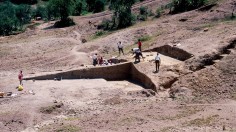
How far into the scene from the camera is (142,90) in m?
26.3

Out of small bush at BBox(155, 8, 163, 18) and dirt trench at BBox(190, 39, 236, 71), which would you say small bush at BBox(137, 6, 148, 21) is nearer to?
small bush at BBox(155, 8, 163, 18)

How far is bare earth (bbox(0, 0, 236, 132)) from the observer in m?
22.6

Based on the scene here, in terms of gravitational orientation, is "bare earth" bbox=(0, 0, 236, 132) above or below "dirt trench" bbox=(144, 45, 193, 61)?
below

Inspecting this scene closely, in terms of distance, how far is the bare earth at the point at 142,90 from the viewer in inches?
891

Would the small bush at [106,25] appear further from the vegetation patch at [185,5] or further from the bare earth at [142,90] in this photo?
the bare earth at [142,90]

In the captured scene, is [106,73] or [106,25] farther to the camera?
[106,25]

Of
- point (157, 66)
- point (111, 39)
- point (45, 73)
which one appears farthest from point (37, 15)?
point (157, 66)

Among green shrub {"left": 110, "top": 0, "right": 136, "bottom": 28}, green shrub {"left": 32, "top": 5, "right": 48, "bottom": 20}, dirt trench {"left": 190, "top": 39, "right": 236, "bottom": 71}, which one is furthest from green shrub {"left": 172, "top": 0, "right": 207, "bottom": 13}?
green shrub {"left": 32, "top": 5, "right": 48, "bottom": 20}

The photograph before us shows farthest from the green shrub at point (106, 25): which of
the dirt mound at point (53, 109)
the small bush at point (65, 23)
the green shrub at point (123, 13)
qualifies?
the dirt mound at point (53, 109)

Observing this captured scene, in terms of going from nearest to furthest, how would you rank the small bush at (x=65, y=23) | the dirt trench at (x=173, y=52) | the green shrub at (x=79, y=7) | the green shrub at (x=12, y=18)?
1. the dirt trench at (x=173, y=52)
2. the small bush at (x=65, y=23)
3. the green shrub at (x=12, y=18)
4. the green shrub at (x=79, y=7)

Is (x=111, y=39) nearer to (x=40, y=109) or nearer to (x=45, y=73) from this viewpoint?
(x=45, y=73)

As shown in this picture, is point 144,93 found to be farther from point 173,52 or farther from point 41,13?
point 41,13

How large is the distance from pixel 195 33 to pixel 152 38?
4.08 meters

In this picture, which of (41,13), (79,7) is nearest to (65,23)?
(79,7)
